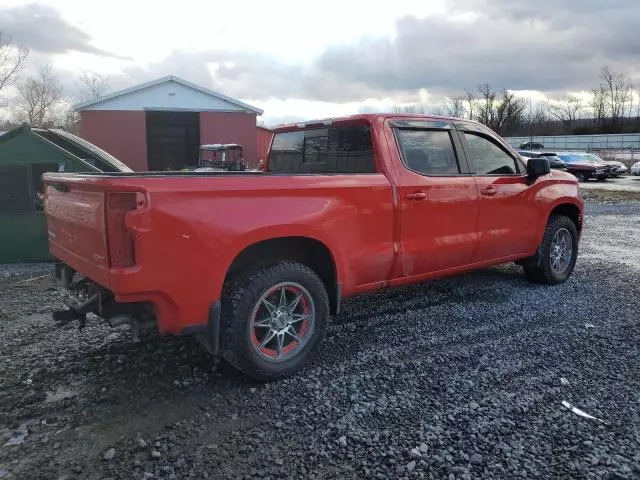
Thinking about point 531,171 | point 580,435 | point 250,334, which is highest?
point 531,171

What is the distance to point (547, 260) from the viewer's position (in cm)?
600

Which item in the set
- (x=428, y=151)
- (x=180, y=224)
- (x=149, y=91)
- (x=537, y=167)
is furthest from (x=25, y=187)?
(x=149, y=91)

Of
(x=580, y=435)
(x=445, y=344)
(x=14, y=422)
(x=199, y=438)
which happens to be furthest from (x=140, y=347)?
(x=580, y=435)

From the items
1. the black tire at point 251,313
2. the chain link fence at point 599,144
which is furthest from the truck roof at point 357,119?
the chain link fence at point 599,144

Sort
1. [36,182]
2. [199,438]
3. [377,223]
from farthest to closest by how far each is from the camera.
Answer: [36,182], [377,223], [199,438]

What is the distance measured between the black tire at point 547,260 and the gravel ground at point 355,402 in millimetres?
903

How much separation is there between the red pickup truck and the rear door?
0.04ft

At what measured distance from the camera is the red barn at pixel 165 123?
21.1 m

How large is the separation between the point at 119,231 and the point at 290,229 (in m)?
1.11

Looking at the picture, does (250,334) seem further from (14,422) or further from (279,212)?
(14,422)

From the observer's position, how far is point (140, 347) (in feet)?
13.8

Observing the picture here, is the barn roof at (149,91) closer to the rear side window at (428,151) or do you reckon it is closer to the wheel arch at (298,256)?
the rear side window at (428,151)

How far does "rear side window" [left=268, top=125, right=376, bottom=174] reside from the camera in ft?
14.8

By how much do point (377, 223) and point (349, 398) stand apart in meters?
1.41
